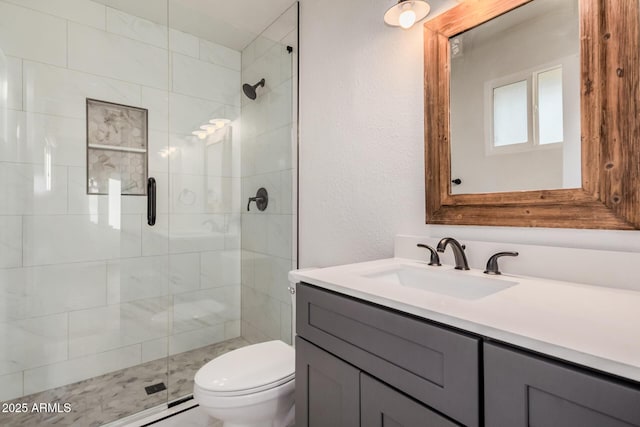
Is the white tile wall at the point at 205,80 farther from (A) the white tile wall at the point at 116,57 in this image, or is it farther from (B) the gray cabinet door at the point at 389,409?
(B) the gray cabinet door at the point at 389,409

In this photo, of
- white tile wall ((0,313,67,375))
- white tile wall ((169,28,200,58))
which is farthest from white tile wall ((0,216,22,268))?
white tile wall ((169,28,200,58))

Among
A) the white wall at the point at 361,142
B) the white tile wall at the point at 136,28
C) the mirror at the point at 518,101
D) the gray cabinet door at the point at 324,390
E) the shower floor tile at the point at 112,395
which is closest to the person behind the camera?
the gray cabinet door at the point at 324,390

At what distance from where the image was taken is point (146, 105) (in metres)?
2.09

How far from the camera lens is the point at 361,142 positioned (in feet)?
4.98

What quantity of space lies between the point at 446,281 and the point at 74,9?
254cm

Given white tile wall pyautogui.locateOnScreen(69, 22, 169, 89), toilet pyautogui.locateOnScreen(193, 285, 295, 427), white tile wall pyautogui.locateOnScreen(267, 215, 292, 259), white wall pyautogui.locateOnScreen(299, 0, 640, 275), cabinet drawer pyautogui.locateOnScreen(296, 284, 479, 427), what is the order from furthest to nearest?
white tile wall pyautogui.locateOnScreen(267, 215, 292, 259), white tile wall pyautogui.locateOnScreen(69, 22, 169, 89), white wall pyautogui.locateOnScreen(299, 0, 640, 275), toilet pyautogui.locateOnScreen(193, 285, 295, 427), cabinet drawer pyautogui.locateOnScreen(296, 284, 479, 427)

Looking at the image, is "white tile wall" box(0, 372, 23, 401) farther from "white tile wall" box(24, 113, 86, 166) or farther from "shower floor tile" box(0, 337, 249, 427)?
"white tile wall" box(24, 113, 86, 166)

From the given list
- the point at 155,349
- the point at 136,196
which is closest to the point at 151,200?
the point at 136,196

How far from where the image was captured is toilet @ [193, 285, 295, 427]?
115cm

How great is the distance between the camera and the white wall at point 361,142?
1.27 meters

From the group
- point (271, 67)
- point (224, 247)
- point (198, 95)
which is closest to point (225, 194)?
point (224, 247)

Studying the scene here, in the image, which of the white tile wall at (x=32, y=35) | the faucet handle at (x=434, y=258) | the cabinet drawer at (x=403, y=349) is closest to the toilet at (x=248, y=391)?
the cabinet drawer at (x=403, y=349)

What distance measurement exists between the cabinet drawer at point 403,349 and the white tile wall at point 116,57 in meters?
2.02

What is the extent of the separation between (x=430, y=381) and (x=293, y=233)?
149 cm
